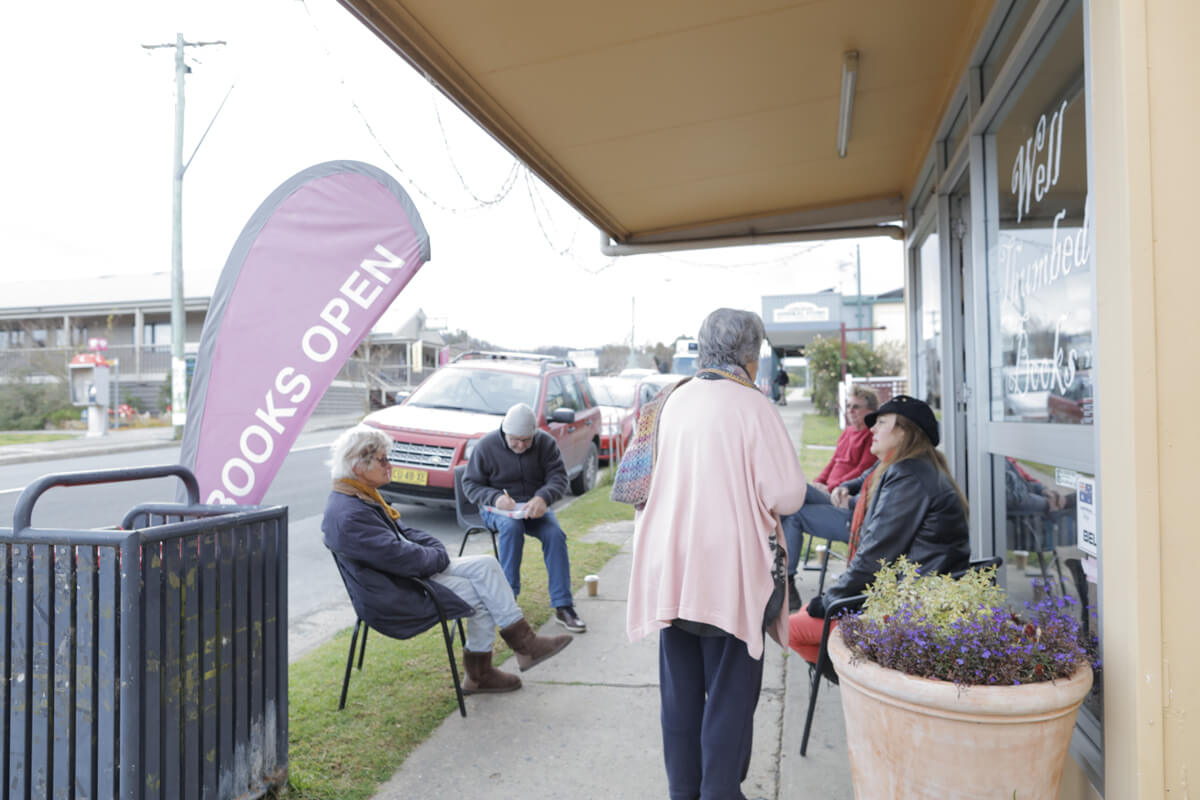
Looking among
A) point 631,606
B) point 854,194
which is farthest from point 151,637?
point 854,194

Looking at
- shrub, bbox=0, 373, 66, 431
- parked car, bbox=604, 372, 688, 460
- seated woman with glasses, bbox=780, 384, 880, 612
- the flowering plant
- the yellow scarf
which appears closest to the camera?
the flowering plant

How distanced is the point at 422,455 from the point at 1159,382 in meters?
7.66

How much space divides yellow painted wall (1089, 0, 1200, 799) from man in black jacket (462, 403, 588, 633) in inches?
138

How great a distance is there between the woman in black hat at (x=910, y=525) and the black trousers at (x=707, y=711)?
0.81 m

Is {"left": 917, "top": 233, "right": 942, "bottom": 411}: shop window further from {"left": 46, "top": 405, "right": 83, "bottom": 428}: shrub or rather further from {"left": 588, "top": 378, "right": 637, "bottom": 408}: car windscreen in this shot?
{"left": 46, "top": 405, "right": 83, "bottom": 428}: shrub

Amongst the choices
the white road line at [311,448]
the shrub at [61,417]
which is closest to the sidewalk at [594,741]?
the white road line at [311,448]

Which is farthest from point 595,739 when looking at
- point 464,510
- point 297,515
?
point 297,515

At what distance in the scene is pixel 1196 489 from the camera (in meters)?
2.00

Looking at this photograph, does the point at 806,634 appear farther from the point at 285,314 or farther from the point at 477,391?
the point at 477,391

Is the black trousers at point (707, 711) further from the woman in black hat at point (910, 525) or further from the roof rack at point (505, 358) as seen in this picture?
the roof rack at point (505, 358)

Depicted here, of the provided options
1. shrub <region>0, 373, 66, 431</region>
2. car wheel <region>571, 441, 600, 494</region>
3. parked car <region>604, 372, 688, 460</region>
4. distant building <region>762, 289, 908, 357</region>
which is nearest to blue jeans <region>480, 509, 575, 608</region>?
car wheel <region>571, 441, 600, 494</region>

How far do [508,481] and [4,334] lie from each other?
147 feet

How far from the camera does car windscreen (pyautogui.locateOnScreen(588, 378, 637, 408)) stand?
56.5 feet

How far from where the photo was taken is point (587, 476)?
39.8 feet
